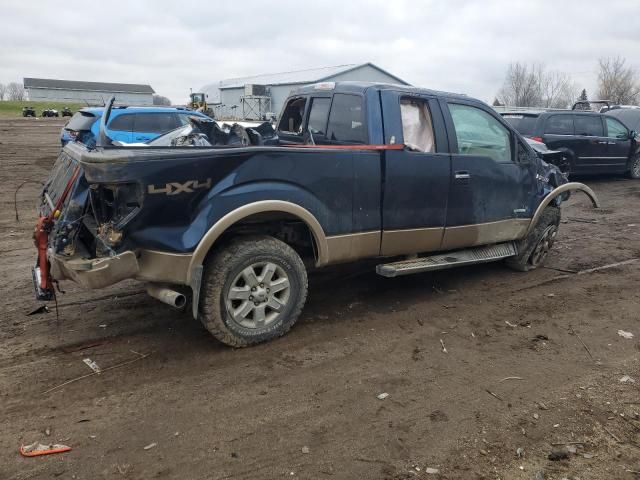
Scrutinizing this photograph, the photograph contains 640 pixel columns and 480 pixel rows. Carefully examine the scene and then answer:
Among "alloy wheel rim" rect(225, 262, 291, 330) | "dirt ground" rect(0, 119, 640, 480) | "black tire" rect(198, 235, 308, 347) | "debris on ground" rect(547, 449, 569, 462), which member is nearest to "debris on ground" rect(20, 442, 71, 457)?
"dirt ground" rect(0, 119, 640, 480)

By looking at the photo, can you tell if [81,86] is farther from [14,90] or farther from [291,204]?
[291,204]

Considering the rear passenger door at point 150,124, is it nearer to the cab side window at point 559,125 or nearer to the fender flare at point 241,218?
the fender flare at point 241,218

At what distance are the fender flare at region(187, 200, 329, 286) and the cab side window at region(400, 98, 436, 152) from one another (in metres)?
1.36

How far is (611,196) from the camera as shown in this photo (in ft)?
40.2

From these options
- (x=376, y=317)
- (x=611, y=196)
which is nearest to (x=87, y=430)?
(x=376, y=317)

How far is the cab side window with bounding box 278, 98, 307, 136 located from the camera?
580 cm

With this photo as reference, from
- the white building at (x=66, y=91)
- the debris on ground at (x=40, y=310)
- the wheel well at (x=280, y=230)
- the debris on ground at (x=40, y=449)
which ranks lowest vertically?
the debris on ground at (x=40, y=449)

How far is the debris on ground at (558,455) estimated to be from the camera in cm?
293

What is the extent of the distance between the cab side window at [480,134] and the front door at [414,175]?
10.1 inches

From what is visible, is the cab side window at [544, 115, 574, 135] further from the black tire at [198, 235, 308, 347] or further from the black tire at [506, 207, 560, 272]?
the black tire at [198, 235, 308, 347]

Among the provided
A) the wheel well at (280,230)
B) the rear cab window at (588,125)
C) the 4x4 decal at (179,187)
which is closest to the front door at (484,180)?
the wheel well at (280,230)

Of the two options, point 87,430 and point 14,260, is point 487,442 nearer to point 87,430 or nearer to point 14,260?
point 87,430

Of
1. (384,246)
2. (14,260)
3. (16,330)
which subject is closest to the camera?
(16,330)

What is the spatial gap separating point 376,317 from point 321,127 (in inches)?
78.6
